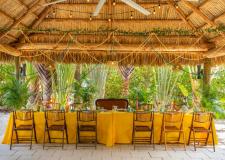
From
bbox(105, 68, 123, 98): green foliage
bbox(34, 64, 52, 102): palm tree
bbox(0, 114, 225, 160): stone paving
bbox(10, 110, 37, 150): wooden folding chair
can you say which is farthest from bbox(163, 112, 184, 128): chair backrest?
bbox(105, 68, 123, 98): green foliage

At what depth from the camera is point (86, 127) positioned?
7.95m

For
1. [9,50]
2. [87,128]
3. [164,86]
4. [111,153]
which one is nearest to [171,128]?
[111,153]

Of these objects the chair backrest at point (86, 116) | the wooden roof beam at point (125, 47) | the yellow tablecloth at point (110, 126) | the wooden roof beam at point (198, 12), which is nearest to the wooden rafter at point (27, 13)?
the wooden roof beam at point (125, 47)

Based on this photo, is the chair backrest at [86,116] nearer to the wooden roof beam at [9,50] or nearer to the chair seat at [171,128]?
the chair seat at [171,128]

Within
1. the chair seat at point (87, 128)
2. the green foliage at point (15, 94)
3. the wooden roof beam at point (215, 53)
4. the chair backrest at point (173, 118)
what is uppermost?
the wooden roof beam at point (215, 53)

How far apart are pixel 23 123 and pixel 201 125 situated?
4.22m

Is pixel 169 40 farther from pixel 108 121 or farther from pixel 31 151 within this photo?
pixel 31 151

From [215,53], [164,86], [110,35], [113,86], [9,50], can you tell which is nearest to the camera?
[215,53]

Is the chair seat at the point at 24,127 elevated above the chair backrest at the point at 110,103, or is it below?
below

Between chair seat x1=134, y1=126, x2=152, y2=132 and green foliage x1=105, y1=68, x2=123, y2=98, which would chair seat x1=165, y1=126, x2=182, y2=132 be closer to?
chair seat x1=134, y1=126, x2=152, y2=132

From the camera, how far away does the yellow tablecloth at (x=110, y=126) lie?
26.3ft

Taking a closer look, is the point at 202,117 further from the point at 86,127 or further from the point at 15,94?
the point at 15,94

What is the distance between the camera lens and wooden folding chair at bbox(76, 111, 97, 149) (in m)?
7.90

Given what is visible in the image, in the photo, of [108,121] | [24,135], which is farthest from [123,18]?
Answer: [24,135]
